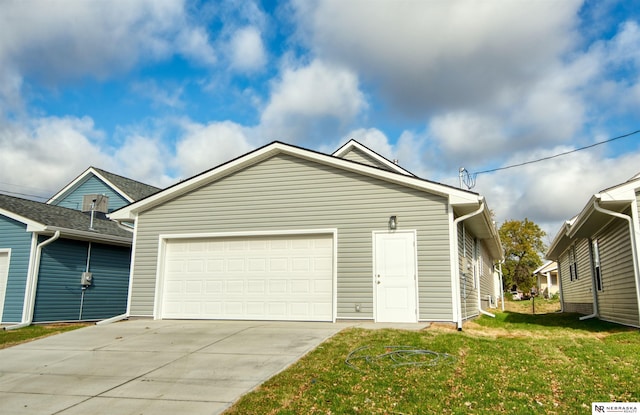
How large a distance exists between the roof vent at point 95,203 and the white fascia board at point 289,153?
4513 mm

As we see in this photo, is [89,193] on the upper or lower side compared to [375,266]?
upper

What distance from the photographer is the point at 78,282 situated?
45.9 ft

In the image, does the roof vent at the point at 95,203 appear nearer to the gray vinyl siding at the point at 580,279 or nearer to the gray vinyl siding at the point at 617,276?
the gray vinyl siding at the point at 617,276

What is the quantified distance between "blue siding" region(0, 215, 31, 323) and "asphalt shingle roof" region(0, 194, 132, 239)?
43cm

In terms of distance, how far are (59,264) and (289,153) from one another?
7.98 metres

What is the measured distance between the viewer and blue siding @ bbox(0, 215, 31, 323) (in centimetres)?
1277

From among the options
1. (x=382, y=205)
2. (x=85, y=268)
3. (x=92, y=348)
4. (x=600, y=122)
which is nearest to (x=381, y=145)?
(x=600, y=122)

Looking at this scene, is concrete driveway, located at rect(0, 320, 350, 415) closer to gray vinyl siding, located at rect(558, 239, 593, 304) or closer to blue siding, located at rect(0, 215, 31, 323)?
blue siding, located at rect(0, 215, 31, 323)

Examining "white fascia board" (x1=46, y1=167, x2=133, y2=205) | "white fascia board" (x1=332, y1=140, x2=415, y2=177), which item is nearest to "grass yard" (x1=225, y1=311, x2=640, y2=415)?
"white fascia board" (x1=332, y1=140, x2=415, y2=177)

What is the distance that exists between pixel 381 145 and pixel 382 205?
13.1 meters

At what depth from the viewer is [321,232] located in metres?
10.7

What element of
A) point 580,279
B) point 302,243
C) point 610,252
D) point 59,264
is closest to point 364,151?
point 302,243

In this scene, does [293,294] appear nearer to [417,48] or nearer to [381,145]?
[417,48]

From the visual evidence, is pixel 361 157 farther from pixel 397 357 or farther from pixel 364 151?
pixel 397 357
